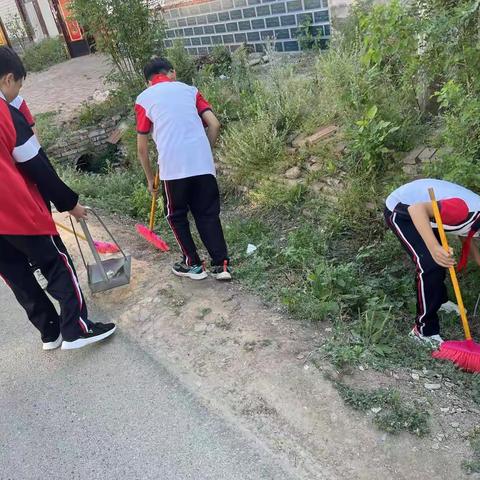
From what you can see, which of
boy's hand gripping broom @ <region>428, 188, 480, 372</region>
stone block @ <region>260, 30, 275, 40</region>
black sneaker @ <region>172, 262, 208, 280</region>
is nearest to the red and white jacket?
black sneaker @ <region>172, 262, 208, 280</region>

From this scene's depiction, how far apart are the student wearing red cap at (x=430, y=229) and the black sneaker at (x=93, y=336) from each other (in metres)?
2.01

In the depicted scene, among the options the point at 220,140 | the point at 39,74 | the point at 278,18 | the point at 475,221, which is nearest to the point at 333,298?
the point at 475,221

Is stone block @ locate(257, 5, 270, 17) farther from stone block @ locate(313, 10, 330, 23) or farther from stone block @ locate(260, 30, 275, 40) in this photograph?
stone block @ locate(313, 10, 330, 23)

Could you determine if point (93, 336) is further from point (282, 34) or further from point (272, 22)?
point (272, 22)

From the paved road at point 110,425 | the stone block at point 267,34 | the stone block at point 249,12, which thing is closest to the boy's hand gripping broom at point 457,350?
the paved road at point 110,425

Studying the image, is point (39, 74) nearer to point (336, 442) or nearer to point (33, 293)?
point (33, 293)

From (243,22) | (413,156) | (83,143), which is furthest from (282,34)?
(413,156)

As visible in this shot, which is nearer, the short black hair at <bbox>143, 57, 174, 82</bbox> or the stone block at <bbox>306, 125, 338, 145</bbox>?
the short black hair at <bbox>143, 57, 174, 82</bbox>

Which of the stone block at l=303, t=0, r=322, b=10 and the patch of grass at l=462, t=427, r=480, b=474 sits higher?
the stone block at l=303, t=0, r=322, b=10

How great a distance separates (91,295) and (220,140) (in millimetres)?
2710

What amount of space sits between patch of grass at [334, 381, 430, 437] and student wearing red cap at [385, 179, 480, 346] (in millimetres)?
852

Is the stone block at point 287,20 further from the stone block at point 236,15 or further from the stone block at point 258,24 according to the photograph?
the stone block at point 236,15

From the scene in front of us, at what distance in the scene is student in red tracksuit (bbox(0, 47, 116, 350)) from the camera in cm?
266

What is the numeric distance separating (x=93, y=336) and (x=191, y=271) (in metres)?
0.93
